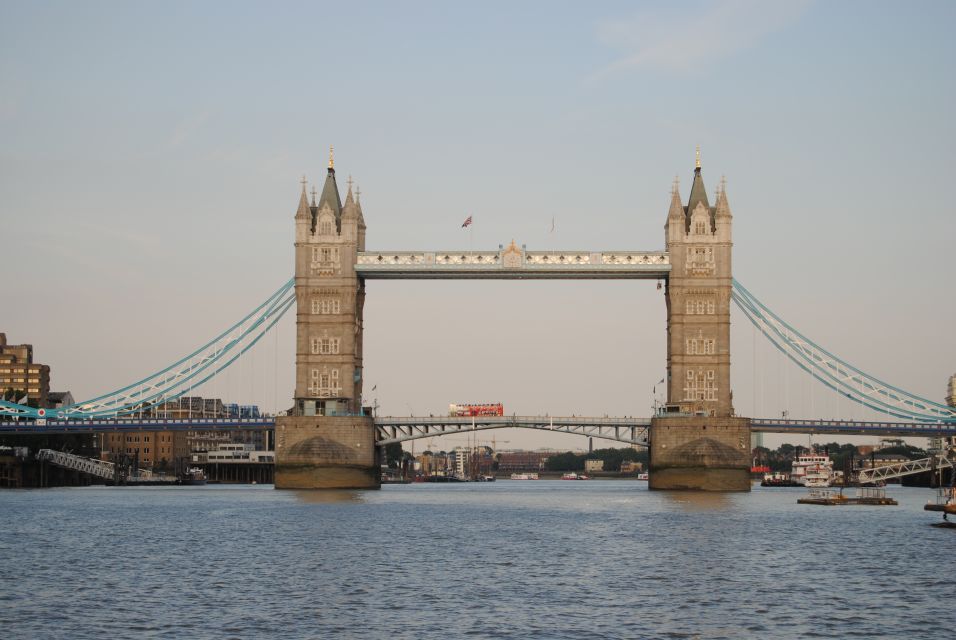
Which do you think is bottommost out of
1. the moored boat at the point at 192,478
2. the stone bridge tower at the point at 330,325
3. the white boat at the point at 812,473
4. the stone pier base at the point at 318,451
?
the moored boat at the point at 192,478

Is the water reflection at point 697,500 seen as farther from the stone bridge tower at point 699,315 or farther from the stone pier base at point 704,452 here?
the stone bridge tower at point 699,315

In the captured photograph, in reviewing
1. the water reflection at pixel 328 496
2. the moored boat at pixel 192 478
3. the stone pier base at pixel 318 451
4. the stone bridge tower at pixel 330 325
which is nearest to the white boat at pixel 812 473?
the stone bridge tower at pixel 330 325

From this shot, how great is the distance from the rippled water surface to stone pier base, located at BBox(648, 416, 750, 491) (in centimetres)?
3027

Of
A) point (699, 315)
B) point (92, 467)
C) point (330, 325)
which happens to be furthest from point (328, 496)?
point (92, 467)

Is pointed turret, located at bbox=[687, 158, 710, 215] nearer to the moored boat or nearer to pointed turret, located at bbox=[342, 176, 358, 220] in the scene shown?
pointed turret, located at bbox=[342, 176, 358, 220]

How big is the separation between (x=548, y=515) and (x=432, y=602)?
46.0m

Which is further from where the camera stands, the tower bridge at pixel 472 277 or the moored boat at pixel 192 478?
the moored boat at pixel 192 478

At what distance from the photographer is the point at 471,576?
46.9 m

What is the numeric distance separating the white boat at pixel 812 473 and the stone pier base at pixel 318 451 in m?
59.9

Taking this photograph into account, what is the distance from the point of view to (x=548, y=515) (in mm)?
85625

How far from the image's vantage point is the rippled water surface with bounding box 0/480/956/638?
36062mm

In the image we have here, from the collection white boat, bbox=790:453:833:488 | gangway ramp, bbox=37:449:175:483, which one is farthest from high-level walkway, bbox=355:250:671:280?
gangway ramp, bbox=37:449:175:483

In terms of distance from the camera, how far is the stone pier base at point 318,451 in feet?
372

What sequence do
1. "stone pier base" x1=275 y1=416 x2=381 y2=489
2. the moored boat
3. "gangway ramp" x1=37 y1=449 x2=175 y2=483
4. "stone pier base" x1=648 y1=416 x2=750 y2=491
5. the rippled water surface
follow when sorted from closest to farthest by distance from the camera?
the rippled water surface → "stone pier base" x1=648 y1=416 x2=750 y2=491 → "stone pier base" x1=275 y1=416 x2=381 y2=489 → "gangway ramp" x1=37 y1=449 x2=175 y2=483 → the moored boat
